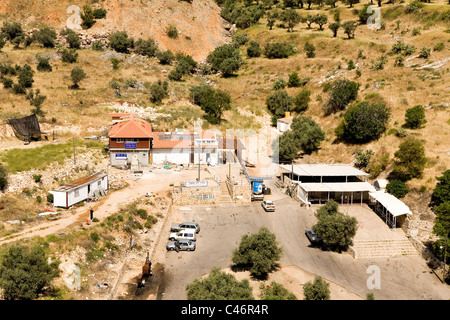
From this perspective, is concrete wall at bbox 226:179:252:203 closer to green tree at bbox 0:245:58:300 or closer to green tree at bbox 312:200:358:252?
green tree at bbox 312:200:358:252

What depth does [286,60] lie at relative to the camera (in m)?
103

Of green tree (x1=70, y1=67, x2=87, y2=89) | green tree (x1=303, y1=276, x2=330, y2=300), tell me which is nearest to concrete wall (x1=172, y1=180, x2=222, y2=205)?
green tree (x1=303, y1=276, x2=330, y2=300)

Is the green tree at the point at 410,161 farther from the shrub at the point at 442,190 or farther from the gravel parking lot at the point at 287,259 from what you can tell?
the gravel parking lot at the point at 287,259

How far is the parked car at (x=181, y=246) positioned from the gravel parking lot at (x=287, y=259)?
19.0 inches

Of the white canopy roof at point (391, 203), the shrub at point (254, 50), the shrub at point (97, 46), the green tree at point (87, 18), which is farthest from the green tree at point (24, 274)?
the green tree at point (87, 18)

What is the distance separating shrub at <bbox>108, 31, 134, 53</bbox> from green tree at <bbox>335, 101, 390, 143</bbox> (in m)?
60.2

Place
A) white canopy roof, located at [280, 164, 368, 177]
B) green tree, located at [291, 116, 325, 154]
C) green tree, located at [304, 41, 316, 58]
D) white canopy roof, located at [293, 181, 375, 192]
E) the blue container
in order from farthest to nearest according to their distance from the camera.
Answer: green tree, located at [304, 41, 316, 58] → green tree, located at [291, 116, 325, 154] → white canopy roof, located at [280, 164, 368, 177] → the blue container → white canopy roof, located at [293, 181, 375, 192]

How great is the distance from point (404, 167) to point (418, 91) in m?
25.6

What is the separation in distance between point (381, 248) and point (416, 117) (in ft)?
88.5

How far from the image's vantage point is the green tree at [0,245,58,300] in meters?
29.4

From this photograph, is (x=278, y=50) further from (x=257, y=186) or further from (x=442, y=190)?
(x=442, y=190)

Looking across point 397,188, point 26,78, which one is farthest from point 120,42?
point 397,188
